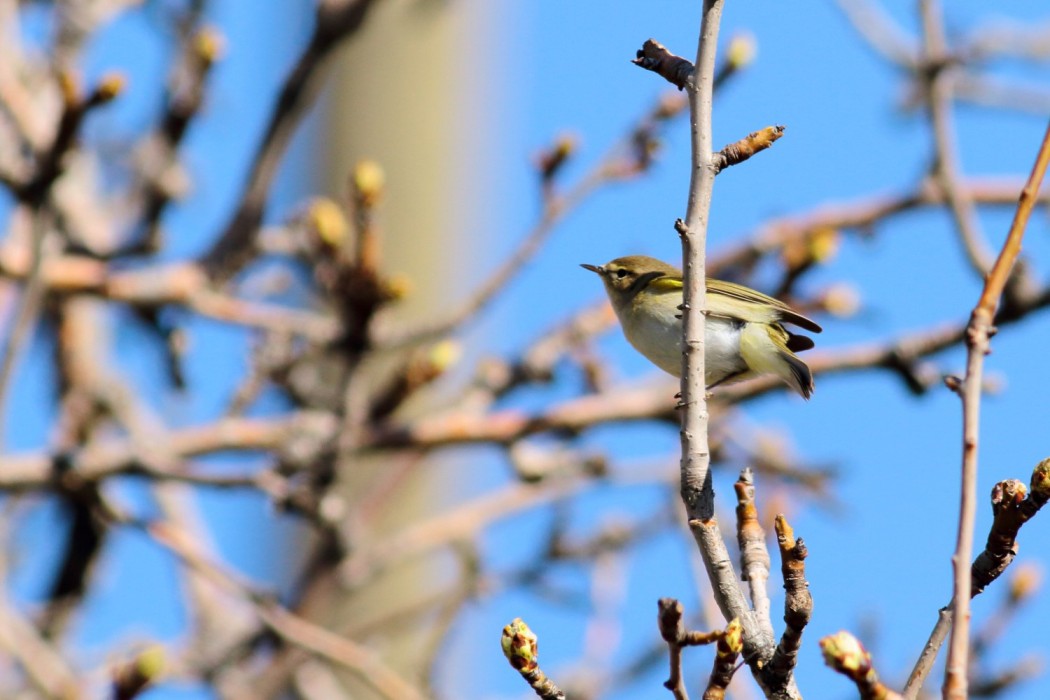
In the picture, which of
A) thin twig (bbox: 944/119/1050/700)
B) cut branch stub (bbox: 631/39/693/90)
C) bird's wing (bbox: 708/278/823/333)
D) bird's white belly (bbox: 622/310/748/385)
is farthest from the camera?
bird's white belly (bbox: 622/310/748/385)

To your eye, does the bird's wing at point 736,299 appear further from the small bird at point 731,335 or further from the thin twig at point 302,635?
the thin twig at point 302,635

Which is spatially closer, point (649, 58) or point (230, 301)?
point (649, 58)

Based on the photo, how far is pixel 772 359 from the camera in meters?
3.11

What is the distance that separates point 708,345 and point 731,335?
0.23 feet

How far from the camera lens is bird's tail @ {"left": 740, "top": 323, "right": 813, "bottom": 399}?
10.1ft

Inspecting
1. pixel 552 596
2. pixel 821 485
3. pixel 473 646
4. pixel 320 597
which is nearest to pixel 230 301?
pixel 320 597

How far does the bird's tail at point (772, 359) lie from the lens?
10.1ft

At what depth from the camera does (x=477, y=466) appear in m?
7.06

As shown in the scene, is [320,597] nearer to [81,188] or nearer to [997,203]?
[81,188]

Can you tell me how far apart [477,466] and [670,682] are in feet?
18.0

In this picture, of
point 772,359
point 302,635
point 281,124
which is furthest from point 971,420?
point 281,124

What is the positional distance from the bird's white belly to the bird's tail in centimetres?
4

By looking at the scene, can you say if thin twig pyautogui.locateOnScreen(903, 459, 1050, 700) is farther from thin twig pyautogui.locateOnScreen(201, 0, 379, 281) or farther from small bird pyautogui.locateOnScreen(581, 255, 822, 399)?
thin twig pyautogui.locateOnScreen(201, 0, 379, 281)

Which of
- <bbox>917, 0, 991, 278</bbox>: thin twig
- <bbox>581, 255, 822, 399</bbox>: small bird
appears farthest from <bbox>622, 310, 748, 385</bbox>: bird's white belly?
<bbox>917, 0, 991, 278</bbox>: thin twig
